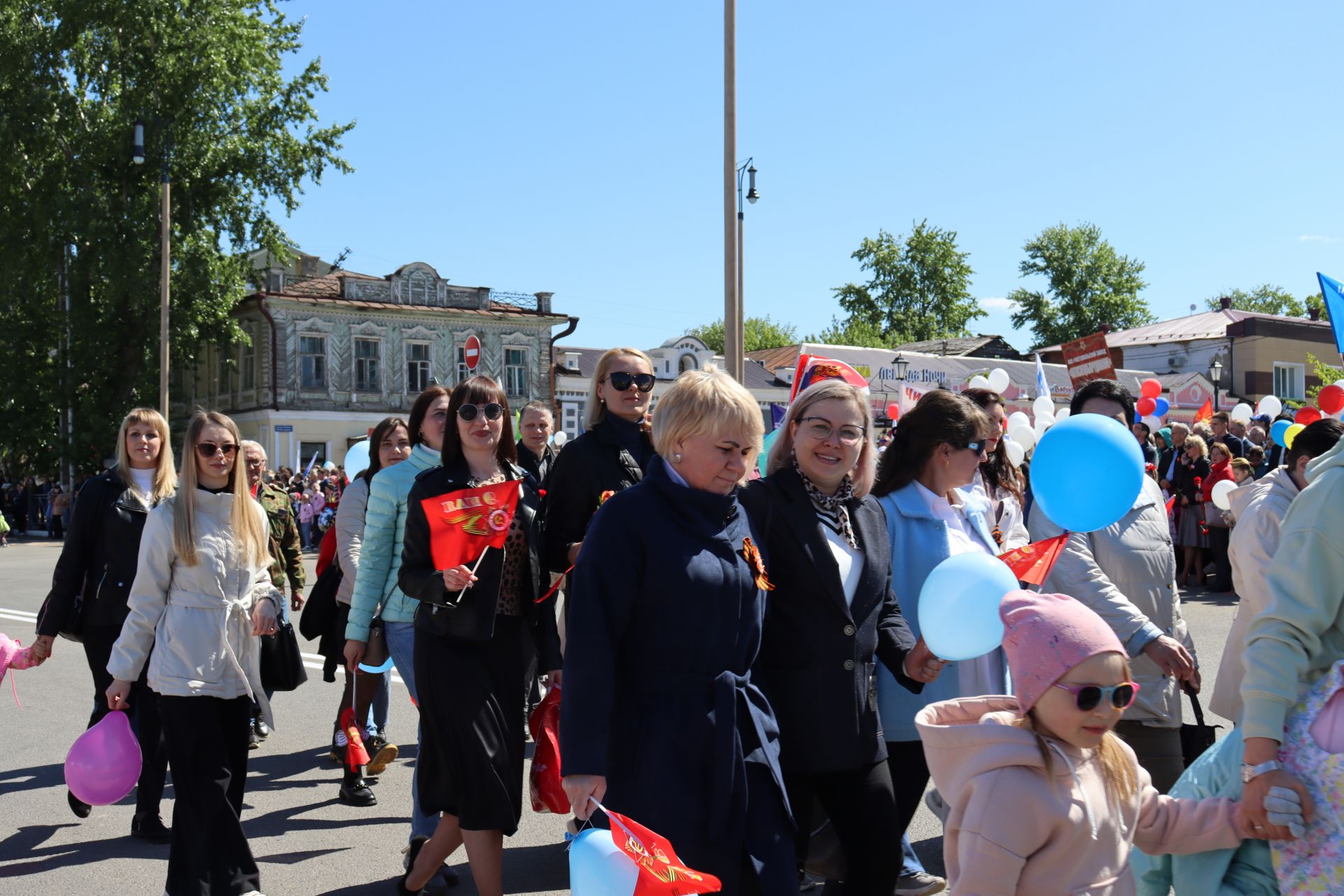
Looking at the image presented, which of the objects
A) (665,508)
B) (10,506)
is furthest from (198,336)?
(665,508)

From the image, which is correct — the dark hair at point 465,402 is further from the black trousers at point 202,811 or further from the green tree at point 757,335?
the green tree at point 757,335

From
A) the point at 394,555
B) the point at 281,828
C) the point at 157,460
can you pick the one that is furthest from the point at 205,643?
the point at 281,828

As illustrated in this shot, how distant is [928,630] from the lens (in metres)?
3.50

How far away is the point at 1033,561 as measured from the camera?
4148 millimetres

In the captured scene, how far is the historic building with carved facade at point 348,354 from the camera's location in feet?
141

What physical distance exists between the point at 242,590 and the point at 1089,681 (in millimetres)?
3563

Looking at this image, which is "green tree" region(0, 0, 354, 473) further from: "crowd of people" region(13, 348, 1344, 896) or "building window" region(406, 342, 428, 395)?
"crowd of people" region(13, 348, 1344, 896)

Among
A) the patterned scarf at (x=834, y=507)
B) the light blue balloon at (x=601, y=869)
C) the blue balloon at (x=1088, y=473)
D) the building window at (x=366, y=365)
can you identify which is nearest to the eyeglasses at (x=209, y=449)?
the patterned scarf at (x=834, y=507)

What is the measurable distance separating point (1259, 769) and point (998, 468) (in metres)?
3.34

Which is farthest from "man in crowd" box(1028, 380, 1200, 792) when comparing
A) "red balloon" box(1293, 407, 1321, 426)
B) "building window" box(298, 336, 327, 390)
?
"building window" box(298, 336, 327, 390)

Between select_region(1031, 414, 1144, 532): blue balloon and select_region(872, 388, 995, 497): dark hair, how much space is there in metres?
0.26

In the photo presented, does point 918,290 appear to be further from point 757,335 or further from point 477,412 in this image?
point 477,412

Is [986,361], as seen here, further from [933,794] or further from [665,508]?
[665,508]

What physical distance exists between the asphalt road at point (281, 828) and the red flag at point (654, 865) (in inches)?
97.4
